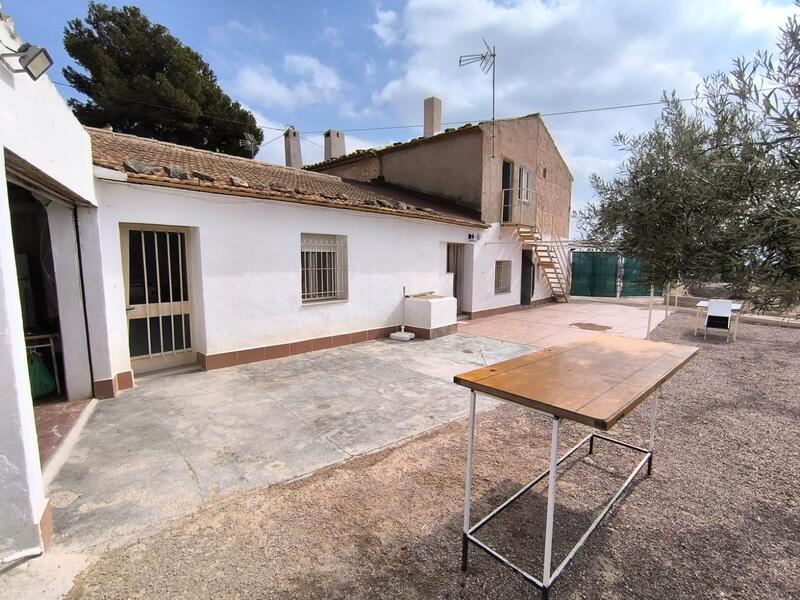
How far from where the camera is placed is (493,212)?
42.8 feet

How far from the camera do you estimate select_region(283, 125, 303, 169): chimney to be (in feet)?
50.8

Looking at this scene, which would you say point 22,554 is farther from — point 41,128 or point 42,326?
point 42,326

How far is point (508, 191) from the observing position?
13.9 m

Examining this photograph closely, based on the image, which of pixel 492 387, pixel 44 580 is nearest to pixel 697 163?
pixel 492 387

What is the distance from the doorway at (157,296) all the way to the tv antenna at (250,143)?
1480cm

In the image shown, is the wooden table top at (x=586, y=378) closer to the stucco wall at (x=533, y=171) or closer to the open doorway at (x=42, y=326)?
the open doorway at (x=42, y=326)

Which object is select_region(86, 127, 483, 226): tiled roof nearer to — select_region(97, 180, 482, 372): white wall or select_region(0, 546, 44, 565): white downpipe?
select_region(97, 180, 482, 372): white wall

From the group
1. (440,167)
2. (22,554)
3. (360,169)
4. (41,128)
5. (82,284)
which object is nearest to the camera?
(22,554)

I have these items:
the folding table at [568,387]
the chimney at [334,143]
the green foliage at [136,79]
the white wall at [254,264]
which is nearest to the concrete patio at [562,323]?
the white wall at [254,264]

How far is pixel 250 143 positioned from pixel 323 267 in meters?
14.1

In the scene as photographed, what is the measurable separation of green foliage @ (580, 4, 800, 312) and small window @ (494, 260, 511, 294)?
10.2m

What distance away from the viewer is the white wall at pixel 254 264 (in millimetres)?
5559

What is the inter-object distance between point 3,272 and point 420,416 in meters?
4.01

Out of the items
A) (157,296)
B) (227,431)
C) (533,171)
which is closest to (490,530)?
(227,431)
